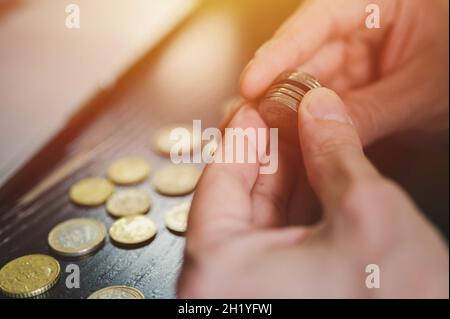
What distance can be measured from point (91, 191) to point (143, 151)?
0.71 ft

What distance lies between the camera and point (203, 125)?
4.34 ft

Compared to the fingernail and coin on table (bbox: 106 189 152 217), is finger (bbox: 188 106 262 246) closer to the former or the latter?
the fingernail

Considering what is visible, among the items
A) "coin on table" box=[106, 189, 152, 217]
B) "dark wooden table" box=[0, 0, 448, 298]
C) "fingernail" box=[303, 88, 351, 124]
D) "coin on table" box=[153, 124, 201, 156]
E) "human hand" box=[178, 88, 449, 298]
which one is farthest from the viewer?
"coin on table" box=[153, 124, 201, 156]

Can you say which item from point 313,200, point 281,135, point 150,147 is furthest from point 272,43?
point 150,147

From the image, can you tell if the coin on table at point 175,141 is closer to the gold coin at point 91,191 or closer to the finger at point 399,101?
the gold coin at point 91,191

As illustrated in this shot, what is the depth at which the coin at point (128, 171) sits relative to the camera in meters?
1.11

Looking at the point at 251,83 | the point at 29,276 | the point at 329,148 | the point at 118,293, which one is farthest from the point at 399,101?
the point at 29,276

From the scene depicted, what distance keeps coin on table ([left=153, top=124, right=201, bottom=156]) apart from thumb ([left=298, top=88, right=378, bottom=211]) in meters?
0.50

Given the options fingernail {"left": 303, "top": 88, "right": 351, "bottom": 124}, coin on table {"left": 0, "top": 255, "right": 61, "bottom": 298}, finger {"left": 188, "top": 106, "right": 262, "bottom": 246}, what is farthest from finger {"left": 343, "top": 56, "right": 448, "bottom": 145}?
coin on table {"left": 0, "top": 255, "right": 61, "bottom": 298}

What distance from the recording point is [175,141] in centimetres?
123

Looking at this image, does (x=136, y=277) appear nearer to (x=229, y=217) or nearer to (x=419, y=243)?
(x=229, y=217)

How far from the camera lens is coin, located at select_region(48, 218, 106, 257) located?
2.96ft

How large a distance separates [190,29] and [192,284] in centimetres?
147

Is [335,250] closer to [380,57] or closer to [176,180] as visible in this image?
[176,180]
